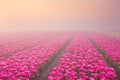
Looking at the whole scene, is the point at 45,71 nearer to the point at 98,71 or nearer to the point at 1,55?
the point at 98,71

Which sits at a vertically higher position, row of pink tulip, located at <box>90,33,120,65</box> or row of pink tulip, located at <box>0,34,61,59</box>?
row of pink tulip, located at <box>90,33,120,65</box>

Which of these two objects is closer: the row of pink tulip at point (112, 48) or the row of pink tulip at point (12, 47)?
the row of pink tulip at point (112, 48)

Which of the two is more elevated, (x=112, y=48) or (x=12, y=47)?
(x=112, y=48)

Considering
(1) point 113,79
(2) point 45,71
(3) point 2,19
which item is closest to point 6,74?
(2) point 45,71

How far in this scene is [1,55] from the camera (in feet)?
55.6

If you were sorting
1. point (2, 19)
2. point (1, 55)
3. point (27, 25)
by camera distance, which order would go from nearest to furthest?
point (1, 55) < point (2, 19) < point (27, 25)

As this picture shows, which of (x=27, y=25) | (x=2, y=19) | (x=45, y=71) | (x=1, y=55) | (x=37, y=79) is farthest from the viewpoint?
(x=27, y=25)

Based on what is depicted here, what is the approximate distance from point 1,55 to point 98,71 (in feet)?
33.3

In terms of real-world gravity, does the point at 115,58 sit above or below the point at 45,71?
above

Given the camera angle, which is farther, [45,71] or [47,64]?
[47,64]

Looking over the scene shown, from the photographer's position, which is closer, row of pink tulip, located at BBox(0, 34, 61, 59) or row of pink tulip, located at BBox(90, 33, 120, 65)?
row of pink tulip, located at BBox(90, 33, 120, 65)

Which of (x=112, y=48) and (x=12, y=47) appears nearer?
(x=112, y=48)

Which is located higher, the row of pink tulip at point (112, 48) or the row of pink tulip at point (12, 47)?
the row of pink tulip at point (112, 48)

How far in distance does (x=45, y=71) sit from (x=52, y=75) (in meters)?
3.78
